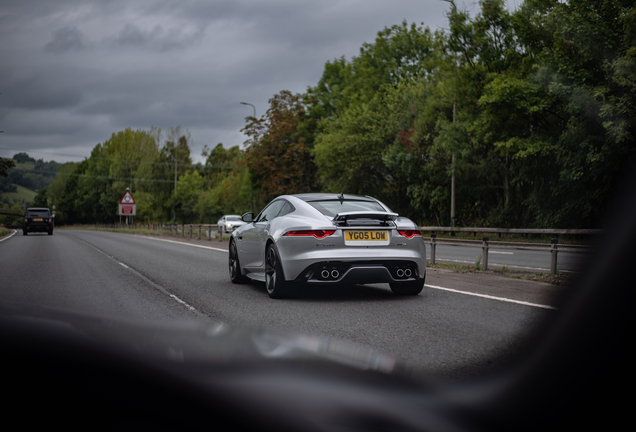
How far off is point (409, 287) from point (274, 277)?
73.8 inches

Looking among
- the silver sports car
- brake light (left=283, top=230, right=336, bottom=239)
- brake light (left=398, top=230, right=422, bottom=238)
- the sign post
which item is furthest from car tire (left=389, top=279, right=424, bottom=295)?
the sign post

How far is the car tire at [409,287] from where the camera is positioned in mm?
7504

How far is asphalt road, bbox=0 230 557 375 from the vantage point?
14.6 ft

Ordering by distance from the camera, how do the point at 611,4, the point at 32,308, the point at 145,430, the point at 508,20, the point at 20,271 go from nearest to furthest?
1. the point at 145,430
2. the point at 32,308
3. the point at 20,271
4. the point at 611,4
5. the point at 508,20

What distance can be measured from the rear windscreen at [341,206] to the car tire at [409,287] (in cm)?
107

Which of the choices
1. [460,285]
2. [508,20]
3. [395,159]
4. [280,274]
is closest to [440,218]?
[395,159]

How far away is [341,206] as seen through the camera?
7484 millimetres

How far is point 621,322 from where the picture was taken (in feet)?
3.86

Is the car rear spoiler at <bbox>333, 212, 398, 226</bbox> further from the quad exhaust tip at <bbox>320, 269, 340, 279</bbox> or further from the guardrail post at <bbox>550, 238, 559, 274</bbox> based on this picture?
the guardrail post at <bbox>550, 238, 559, 274</bbox>

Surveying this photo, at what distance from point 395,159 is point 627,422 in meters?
36.2

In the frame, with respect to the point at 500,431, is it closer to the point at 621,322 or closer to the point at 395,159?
the point at 621,322

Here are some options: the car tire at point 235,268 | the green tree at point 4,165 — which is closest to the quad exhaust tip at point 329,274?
the car tire at point 235,268

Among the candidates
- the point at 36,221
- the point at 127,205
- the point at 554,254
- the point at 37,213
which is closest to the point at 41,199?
the point at 37,213

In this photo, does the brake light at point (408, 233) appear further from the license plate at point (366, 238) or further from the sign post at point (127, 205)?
the sign post at point (127, 205)
